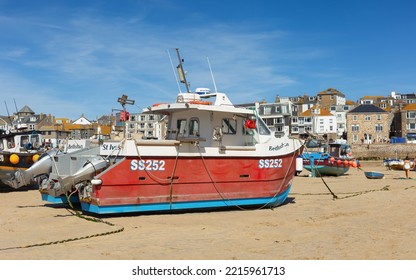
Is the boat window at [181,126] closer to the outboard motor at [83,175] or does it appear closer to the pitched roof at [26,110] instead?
the outboard motor at [83,175]

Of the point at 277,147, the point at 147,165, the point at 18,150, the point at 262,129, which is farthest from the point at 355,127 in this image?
the point at 147,165

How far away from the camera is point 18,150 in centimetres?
2180

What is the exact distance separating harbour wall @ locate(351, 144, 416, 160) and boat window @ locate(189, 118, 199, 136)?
65.9 metres

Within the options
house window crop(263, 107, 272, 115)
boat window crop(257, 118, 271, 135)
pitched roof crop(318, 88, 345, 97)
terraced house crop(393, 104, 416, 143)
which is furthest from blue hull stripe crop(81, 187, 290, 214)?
pitched roof crop(318, 88, 345, 97)

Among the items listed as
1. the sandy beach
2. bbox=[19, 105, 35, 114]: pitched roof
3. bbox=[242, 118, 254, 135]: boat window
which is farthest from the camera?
bbox=[19, 105, 35, 114]: pitched roof

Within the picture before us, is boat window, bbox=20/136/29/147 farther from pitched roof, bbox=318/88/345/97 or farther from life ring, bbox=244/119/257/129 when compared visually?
pitched roof, bbox=318/88/345/97

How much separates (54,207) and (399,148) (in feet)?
232

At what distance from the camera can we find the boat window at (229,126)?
13.5 m

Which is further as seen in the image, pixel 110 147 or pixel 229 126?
pixel 229 126

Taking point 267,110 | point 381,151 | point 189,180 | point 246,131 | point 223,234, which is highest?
point 267,110

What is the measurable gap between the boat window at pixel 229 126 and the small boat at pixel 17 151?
355 inches

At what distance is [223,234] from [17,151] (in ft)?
50.3

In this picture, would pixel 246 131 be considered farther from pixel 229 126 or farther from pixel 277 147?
pixel 277 147

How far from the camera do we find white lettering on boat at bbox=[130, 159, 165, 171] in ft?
38.3
